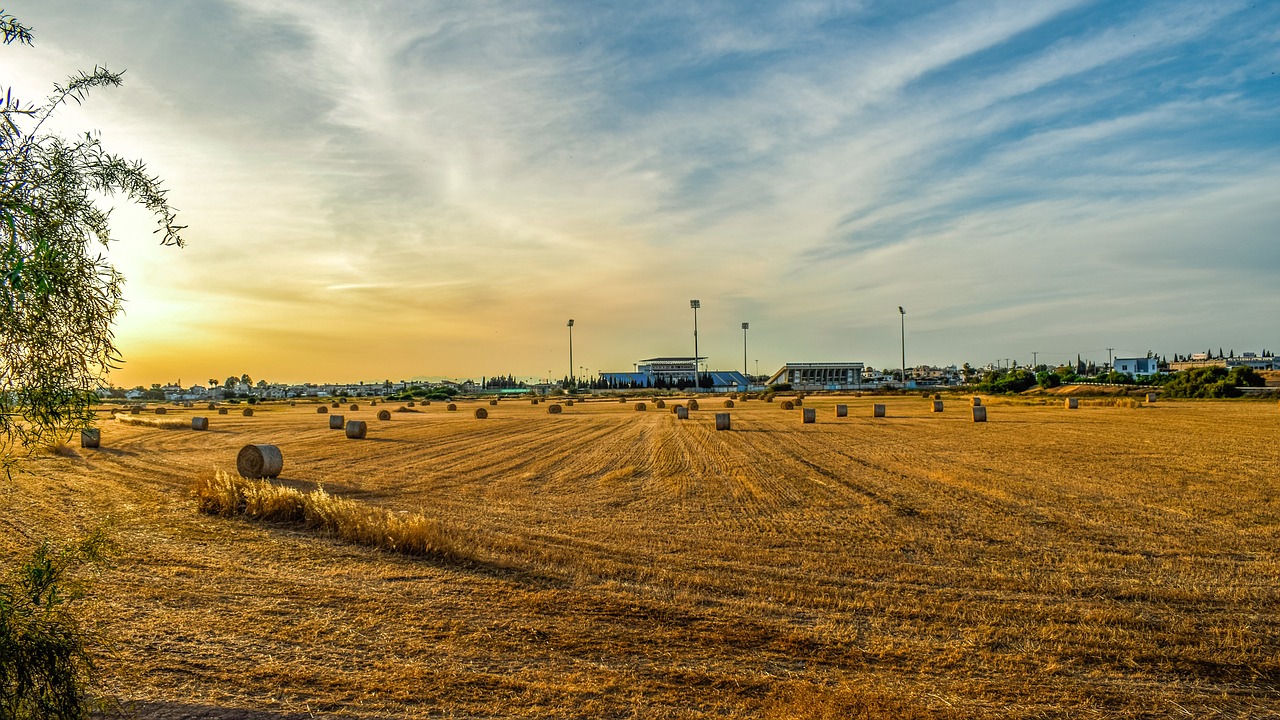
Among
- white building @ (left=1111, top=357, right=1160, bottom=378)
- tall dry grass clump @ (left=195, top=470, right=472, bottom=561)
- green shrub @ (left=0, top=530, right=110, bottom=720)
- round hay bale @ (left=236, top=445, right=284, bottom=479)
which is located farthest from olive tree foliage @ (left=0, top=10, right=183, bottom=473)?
white building @ (left=1111, top=357, right=1160, bottom=378)

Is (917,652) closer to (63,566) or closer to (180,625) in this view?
(63,566)

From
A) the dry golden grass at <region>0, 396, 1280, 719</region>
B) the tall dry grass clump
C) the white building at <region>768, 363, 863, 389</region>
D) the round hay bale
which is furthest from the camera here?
the white building at <region>768, 363, 863, 389</region>

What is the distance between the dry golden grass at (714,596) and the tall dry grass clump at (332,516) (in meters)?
0.18

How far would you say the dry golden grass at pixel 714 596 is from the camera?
19.7 feet

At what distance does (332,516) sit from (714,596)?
7464 mm

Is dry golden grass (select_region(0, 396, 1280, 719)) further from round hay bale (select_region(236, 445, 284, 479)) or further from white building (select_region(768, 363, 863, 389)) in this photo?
white building (select_region(768, 363, 863, 389))

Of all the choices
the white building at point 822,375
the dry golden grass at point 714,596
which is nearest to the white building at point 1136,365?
the white building at point 822,375

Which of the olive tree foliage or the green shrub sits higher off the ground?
the olive tree foliage

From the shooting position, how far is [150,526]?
1273 centimetres

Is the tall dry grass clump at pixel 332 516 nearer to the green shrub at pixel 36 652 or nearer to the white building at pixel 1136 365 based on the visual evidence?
the green shrub at pixel 36 652

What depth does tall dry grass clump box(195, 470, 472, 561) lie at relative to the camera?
10.7m

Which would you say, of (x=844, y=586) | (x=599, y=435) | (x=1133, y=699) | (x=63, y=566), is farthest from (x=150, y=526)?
(x=599, y=435)

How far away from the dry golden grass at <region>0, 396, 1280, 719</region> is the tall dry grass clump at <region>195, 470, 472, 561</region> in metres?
0.18

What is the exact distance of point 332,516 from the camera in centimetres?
1235
